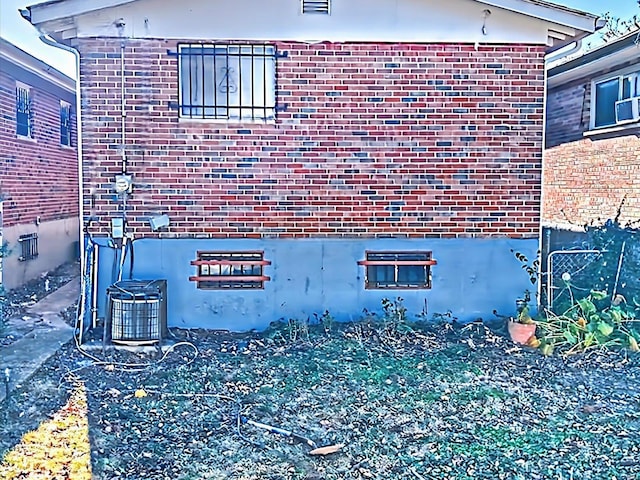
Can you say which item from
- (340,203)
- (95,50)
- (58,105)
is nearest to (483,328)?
(340,203)

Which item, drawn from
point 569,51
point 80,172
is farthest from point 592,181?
point 80,172

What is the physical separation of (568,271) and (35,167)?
957 centimetres

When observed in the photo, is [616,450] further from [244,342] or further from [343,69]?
[343,69]

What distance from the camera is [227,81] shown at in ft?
25.1

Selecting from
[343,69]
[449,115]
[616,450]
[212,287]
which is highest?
[343,69]

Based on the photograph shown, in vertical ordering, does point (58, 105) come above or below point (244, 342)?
above

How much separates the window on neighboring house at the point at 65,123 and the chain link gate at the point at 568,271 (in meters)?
10.3

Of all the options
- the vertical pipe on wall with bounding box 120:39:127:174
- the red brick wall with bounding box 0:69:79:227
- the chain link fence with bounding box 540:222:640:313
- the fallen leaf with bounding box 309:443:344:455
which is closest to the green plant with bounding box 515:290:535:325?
the chain link fence with bounding box 540:222:640:313

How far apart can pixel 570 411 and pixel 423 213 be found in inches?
128

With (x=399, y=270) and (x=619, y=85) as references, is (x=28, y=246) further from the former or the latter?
(x=619, y=85)

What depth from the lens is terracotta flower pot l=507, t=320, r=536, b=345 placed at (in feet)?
23.9

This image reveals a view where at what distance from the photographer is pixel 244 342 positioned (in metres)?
7.45

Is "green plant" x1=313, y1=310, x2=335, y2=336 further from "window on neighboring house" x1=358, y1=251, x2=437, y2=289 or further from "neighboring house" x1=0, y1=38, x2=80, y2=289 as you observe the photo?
"neighboring house" x1=0, y1=38, x2=80, y2=289

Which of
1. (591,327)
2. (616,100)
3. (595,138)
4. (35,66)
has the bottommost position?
(591,327)
